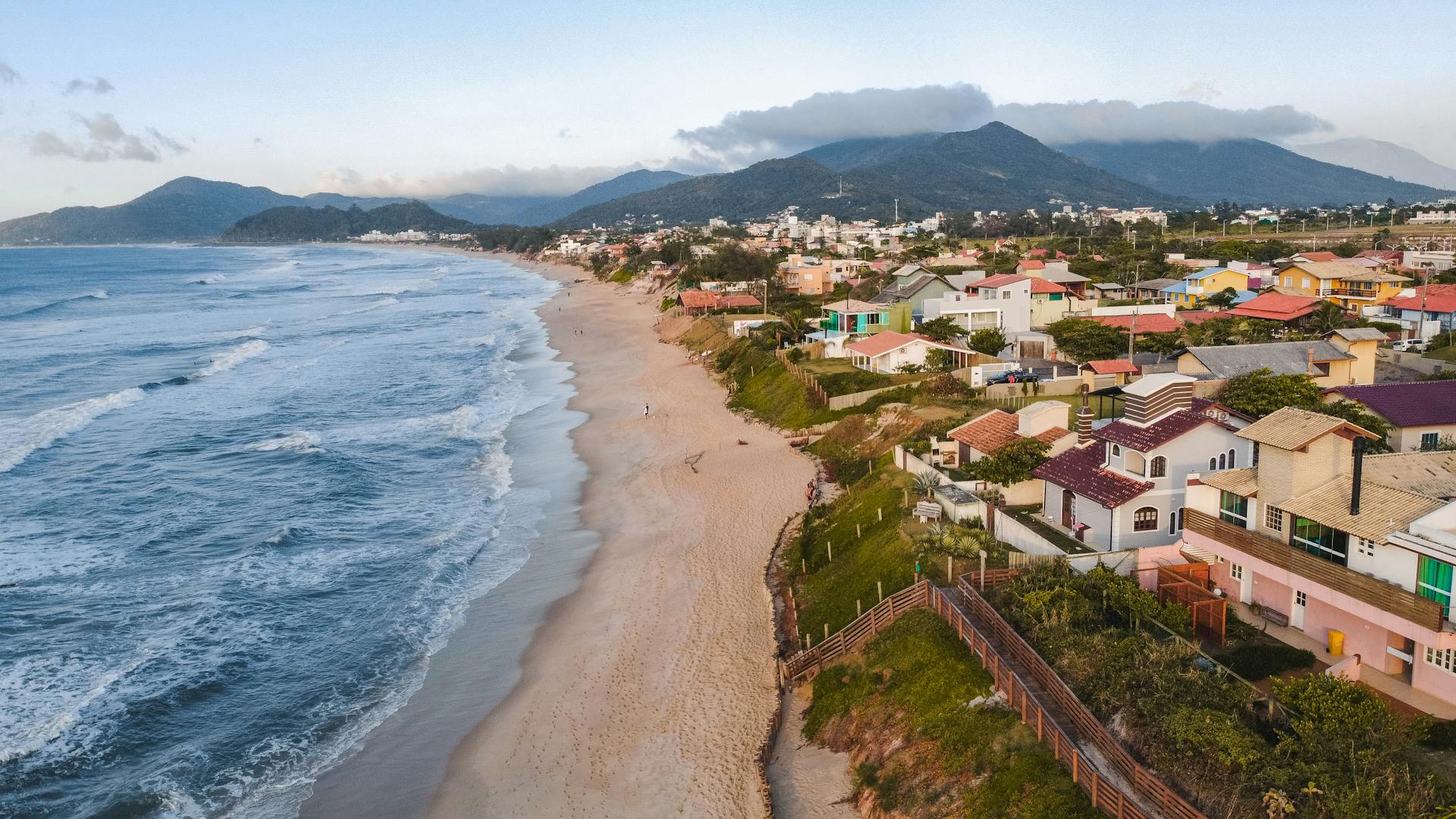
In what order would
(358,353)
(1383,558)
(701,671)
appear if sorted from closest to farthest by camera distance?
1. (1383,558)
2. (701,671)
3. (358,353)

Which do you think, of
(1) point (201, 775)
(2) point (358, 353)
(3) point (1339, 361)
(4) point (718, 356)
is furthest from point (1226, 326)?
(2) point (358, 353)

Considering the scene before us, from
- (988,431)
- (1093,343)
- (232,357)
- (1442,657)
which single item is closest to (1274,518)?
(1442,657)

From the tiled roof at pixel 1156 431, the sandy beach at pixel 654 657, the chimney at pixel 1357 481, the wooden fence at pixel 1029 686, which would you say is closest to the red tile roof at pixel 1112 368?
the sandy beach at pixel 654 657

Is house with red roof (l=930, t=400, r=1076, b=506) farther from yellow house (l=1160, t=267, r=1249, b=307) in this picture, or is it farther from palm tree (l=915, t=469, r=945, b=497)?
yellow house (l=1160, t=267, r=1249, b=307)

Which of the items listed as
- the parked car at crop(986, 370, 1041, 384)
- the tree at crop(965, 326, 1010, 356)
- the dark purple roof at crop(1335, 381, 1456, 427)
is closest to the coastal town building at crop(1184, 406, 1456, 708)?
the dark purple roof at crop(1335, 381, 1456, 427)

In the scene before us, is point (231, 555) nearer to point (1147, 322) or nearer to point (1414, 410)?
point (1414, 410)

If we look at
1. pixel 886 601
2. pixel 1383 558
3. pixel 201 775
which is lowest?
pixel 201 775

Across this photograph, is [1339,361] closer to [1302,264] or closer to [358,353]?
[1302,264]
